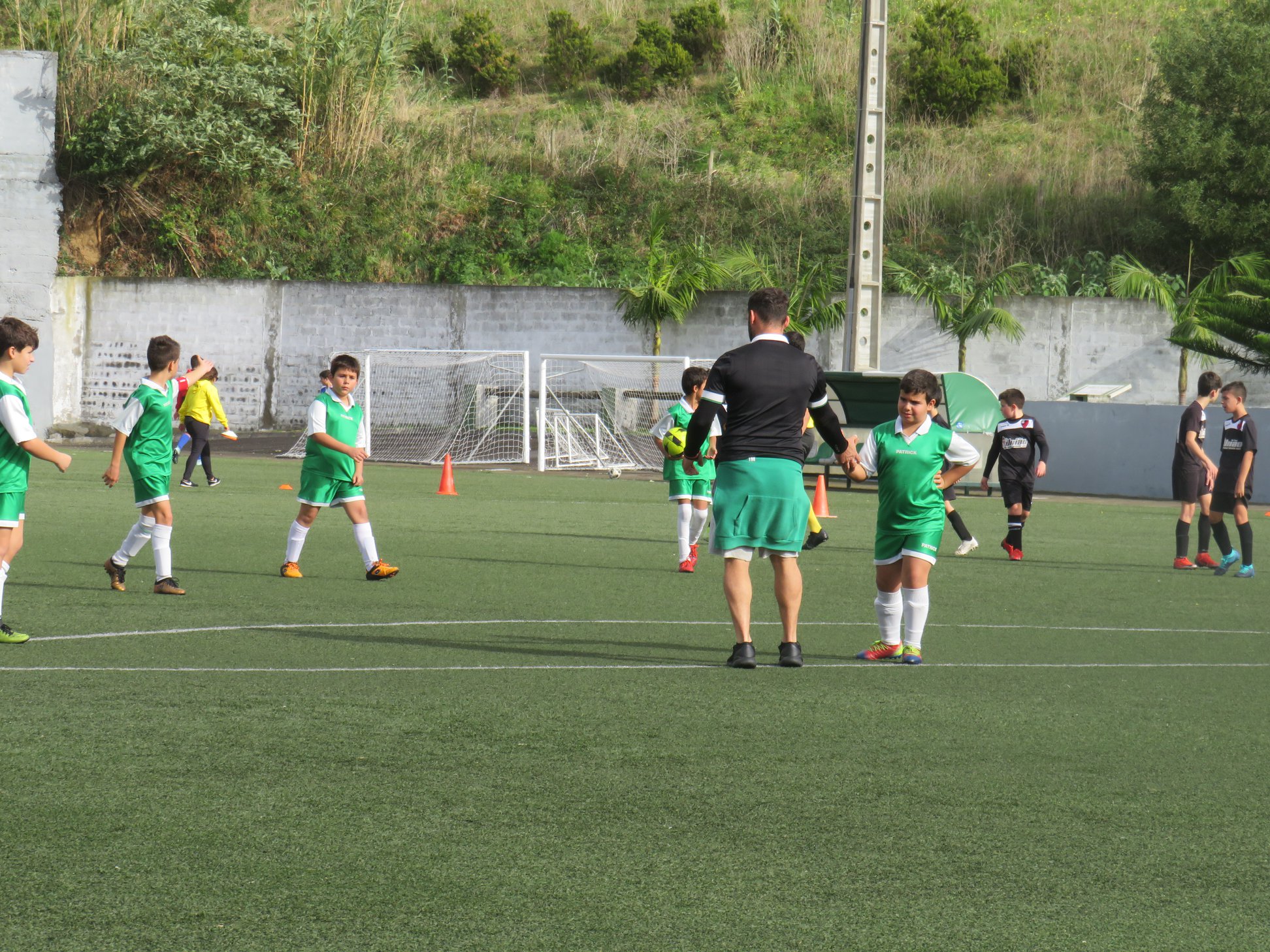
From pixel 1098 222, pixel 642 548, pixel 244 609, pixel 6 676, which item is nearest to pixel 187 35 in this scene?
pixel 1098 222

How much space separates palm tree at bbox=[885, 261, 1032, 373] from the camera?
28.3 meters

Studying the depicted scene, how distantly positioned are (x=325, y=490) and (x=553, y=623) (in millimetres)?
2617

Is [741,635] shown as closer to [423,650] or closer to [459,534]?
[423,650]

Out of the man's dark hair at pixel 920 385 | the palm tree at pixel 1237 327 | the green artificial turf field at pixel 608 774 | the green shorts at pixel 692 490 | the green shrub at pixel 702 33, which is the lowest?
the green artificial turf field at pixel 608 774

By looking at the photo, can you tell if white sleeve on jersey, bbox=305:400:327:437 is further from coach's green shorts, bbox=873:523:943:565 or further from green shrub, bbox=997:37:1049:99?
green shrub, bbox=997:37:1049:99

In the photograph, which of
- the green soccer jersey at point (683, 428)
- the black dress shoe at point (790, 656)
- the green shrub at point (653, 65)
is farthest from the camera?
the green shrub at point (653, 65)

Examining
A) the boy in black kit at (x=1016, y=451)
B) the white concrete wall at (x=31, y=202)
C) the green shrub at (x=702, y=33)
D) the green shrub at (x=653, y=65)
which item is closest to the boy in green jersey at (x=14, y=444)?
the boy in black kit at (x=1016, y=451)

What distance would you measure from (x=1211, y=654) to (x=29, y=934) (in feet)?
22.1

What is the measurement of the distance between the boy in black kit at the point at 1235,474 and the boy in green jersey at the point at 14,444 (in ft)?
31.9

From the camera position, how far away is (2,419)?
7.07 m

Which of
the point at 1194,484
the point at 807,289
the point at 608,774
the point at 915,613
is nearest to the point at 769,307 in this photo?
the point at 915,613

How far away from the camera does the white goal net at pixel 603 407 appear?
2548 cm

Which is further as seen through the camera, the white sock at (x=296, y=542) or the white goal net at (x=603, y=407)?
the white goal net at (x=603, y=407)

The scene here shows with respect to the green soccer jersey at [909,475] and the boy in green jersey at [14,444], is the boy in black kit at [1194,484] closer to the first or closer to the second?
the green soccer jersey at [909,475]
